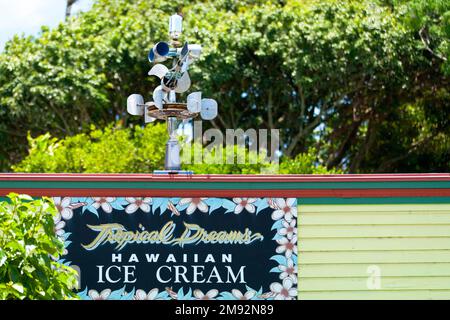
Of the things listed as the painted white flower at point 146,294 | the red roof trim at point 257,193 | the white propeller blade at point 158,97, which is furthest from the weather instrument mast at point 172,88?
the painted white flower at point 146,294

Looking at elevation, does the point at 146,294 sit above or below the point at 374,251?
below

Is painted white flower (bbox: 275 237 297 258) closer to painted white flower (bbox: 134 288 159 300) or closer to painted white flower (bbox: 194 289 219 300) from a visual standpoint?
painted white flower (bbox: 194 289 219 300)

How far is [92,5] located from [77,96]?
15.6 feet

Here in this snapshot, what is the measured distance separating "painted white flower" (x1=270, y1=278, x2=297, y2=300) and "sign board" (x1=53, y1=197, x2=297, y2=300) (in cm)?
1

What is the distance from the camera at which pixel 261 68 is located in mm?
21906

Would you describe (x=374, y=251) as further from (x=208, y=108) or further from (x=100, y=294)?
(x=100, y=294)

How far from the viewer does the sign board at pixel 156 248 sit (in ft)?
28.3

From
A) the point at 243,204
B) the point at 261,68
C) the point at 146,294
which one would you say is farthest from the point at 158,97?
the point at 261,68

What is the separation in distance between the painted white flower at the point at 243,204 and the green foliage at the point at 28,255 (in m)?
3.43

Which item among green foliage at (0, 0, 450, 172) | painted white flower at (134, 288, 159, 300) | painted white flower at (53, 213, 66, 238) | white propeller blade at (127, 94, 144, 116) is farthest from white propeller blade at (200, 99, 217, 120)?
green foliage at (0, 0, 450, 172)

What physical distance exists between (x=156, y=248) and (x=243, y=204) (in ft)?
3.60

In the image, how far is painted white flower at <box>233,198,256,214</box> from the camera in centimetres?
866

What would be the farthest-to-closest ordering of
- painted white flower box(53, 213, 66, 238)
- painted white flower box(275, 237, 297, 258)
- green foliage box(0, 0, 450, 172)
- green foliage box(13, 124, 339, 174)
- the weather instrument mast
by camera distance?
green foliage box(0, 0, 450, 172)
green foliage box(13, 124, 339, 174)
the weather instrument mast
painted white flower box(275, 237, 297, 258)
painted white flower box(53, 213, 66, 238)

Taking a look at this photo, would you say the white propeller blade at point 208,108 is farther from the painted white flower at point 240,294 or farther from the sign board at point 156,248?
the painted white flower at point 240,294
